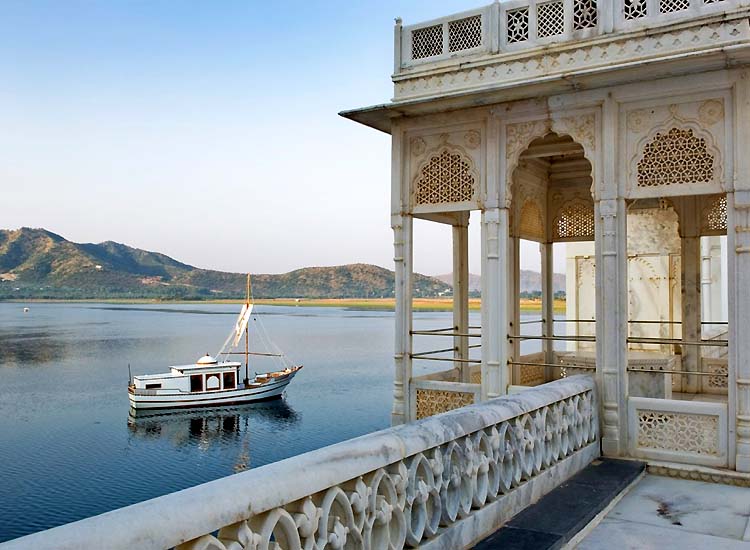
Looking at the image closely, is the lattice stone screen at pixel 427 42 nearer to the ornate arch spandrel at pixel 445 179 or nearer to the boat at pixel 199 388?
the ornate arch spandrel at pixel 445 179

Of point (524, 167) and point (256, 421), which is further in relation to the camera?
point (256, 421)

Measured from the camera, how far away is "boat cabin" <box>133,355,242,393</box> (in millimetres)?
40062

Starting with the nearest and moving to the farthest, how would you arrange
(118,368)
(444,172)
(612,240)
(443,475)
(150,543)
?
(150,543), (443,475), (612,240), (444,172), (118,368)

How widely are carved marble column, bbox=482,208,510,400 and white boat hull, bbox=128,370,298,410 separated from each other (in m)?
35.6

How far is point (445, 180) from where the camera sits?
7.25m

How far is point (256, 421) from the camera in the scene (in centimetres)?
3944

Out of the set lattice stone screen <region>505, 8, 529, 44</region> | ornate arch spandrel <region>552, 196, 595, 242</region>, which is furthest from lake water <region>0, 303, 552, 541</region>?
lattice stone screen <region>505, 8, 529, 44</region>

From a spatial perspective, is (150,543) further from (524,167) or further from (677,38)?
(524,167)

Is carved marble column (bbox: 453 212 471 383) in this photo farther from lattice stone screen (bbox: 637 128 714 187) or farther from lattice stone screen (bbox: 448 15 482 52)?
lattice stone screen (bbox: 637 128 714 187)

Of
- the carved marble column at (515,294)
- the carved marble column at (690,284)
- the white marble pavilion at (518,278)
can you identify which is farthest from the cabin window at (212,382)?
the carved marble column at (690,284)

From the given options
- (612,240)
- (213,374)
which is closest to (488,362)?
(612,240)

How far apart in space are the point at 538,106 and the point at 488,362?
2.61 m

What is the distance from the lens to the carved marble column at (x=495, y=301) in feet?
22.4

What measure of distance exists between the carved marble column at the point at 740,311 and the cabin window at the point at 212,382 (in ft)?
127
